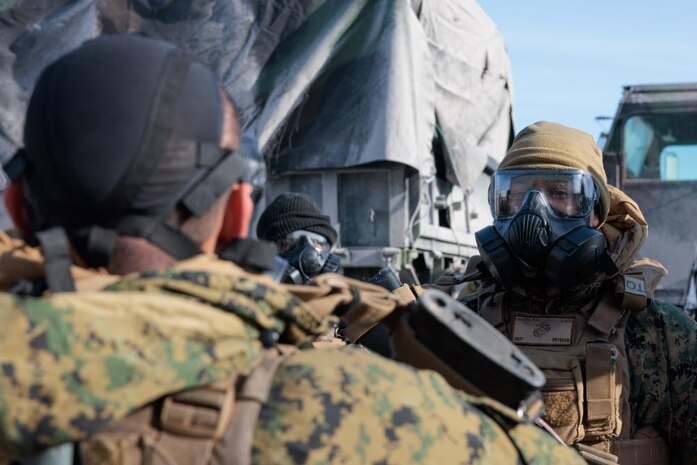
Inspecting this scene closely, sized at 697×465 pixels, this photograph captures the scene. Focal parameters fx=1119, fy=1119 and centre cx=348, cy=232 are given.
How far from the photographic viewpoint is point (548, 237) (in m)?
3.57

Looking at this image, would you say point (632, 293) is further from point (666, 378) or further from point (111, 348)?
point (111, 348)

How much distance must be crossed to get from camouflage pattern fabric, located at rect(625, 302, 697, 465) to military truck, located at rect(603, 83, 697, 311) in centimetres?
657

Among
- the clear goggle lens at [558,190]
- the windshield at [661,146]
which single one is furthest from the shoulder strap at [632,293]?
the windshield at [661,146]

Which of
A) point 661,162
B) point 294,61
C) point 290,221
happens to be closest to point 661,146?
point 661,162

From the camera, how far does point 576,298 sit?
12.0 feet

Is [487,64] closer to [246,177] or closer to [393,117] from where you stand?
[393,117]

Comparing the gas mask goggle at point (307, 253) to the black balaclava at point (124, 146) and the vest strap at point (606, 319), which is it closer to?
the vest strap at point (606, 319)

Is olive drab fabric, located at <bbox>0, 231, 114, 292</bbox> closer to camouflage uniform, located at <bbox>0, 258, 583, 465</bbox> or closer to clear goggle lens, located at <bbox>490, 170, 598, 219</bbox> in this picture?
camouflage uniform, located at <bbox>0, 258, 583, 465</bbox>

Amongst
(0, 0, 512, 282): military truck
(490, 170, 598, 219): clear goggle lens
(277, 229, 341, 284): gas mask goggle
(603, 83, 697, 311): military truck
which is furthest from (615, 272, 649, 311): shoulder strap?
(603, 83, 697, 311): military truck

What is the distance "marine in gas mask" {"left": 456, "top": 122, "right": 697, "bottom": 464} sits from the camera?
3.43 meters

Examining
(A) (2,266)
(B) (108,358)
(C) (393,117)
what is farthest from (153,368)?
(C) (393,117)

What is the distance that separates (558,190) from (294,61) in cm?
473

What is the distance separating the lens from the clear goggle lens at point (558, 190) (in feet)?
11.9

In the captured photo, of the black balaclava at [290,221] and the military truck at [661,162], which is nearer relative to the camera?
the black balaclava at [290,221]
